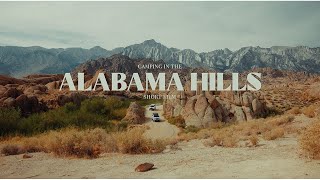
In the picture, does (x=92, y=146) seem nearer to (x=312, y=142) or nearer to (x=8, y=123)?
(x=312, y=142)

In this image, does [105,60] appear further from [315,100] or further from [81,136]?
[81,136]

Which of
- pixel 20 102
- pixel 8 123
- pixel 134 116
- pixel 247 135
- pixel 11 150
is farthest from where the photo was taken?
pixel 134 116

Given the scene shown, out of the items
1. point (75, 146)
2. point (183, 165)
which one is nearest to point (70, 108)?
point (75, 146)

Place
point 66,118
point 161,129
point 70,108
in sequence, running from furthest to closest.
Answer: point 70,108 < point 161,129 < point 66,118

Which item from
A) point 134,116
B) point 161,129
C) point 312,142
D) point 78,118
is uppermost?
point 312,142

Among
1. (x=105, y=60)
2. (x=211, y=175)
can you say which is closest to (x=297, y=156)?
(x=211, y=175)

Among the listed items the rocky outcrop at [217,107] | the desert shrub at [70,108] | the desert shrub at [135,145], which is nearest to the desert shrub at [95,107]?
the desert shrub at [70,108]

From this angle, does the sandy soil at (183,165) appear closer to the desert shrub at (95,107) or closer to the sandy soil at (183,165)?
the sandy soil at (183,165)

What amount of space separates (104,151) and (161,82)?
252 inches

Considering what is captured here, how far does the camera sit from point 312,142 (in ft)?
34.4

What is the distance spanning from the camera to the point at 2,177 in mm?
10773

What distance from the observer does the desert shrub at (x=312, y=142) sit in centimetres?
1050

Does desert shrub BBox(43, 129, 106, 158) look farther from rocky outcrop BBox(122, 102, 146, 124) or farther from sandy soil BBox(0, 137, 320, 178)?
rocky outcrop BBox(122, 102, 146, 124)

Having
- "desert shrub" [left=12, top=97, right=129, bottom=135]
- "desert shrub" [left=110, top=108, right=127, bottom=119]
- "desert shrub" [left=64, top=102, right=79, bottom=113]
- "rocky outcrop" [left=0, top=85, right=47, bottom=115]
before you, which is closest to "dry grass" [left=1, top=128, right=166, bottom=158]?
"desert shrub" [left=12, top=97, right=129, bottom=135]
